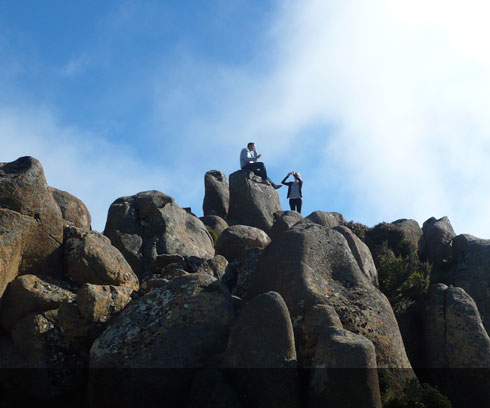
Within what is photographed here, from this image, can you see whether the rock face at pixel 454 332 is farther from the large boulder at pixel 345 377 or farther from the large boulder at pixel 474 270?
the large boulder at pixel 474 270

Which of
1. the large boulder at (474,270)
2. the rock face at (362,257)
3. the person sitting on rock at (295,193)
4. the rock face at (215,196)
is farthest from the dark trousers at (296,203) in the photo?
the rock face at (362,257)

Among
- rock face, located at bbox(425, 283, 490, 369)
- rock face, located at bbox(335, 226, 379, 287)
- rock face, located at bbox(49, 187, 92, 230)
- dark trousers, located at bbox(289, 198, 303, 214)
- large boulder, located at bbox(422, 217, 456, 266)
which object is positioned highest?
dark trousers, located at bbox(289, 198, 303, 214)

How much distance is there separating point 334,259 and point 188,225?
13.9 metres

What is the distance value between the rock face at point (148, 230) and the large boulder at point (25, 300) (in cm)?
896

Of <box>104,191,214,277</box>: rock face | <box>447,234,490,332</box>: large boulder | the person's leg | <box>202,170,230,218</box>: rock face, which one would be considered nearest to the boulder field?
<box>447,234,490,332</box>: large boulder

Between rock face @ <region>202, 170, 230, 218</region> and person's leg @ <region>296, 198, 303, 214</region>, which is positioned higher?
rock face @ <region>202, 170, 230, 218</region>

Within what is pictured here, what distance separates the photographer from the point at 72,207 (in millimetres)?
29078

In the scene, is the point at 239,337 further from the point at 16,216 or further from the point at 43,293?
the point at 16,216

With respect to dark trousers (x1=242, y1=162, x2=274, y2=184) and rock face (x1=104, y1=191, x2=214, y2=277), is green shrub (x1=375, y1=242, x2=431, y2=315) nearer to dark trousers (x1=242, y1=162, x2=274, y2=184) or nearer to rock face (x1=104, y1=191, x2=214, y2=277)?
rock face (x1=104, y1=191, x2=214, y2=277)

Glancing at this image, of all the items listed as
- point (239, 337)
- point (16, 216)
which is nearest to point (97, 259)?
point (16, 216)

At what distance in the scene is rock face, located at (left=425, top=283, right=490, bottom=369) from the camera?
15336 mm

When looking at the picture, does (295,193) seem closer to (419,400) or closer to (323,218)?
(323,218)

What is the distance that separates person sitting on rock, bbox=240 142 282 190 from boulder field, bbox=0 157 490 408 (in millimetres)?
19199

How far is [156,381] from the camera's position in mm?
12281
